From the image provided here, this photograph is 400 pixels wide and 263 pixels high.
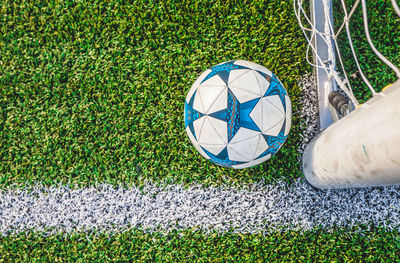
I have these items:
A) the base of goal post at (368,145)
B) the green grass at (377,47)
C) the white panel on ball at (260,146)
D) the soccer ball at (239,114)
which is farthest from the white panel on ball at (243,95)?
the green grass at (377,47)

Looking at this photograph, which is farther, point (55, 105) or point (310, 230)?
point (55, 105)

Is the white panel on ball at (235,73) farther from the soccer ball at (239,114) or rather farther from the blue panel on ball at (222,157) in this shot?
the blue panel on ball at (222,157)

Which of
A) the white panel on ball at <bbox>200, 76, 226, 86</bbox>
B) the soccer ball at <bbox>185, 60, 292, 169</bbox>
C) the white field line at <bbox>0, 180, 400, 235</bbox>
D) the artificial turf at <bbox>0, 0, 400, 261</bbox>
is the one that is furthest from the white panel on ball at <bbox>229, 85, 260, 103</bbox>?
the white field line at <bbox>0, 180, 400, 235</bbox>

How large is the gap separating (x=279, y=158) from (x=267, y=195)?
362 millimetres

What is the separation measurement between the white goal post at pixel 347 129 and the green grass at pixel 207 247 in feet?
2.06

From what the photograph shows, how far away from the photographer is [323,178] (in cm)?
199

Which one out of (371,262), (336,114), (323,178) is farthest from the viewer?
(371,262)

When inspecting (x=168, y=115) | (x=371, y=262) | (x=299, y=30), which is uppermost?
(x=299, y=30)

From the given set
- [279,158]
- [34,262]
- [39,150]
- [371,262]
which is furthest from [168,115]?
[371,262]

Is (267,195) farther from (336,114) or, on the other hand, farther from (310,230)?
(336,114)

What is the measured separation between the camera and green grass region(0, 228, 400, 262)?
2451 millimetres

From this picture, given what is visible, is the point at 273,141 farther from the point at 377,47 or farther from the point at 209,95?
the point at 377,47

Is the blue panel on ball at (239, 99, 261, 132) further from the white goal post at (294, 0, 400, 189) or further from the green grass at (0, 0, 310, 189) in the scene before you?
the green grass at (0, 0, 310, 189)

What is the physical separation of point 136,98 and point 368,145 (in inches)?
81.5
